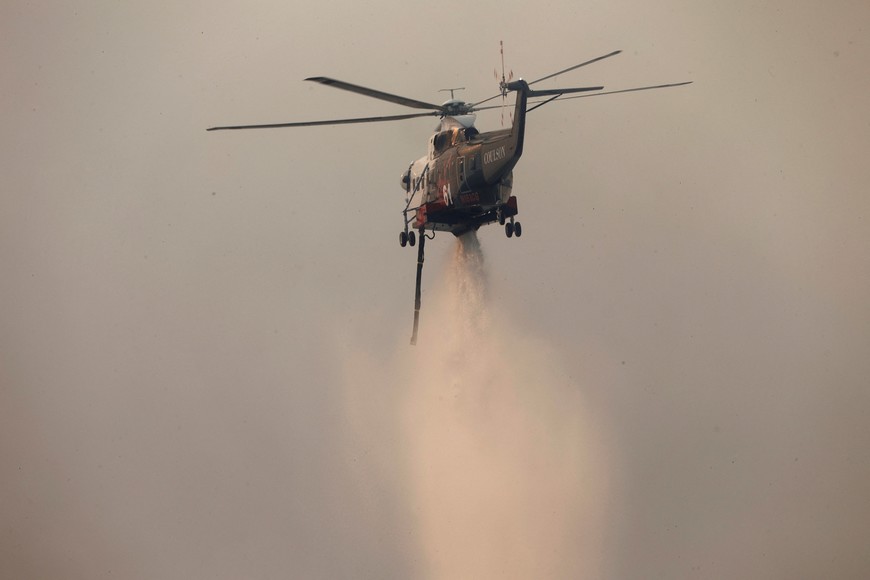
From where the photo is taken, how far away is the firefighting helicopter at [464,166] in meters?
23.9

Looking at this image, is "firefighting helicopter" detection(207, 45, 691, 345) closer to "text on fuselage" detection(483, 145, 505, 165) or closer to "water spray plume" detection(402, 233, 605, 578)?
"text on fuselage" detection(483, 145, 505, 165)

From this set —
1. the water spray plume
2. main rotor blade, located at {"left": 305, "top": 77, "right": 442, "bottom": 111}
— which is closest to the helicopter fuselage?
main rotor blade, located at {"left": 305, "top": 77, "right": 442, "bottom": 111}

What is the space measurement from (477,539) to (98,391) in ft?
39.6

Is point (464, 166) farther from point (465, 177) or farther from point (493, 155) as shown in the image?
point (493, 155)

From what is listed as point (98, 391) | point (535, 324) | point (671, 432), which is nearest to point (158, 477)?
point (98, 391)

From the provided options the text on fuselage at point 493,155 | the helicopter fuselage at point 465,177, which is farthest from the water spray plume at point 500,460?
the text on fuselage at point 493,155

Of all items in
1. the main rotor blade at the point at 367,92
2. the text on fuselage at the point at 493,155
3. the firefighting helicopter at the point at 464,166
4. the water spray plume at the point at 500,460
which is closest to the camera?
the main rotor blade at the point at 367,92

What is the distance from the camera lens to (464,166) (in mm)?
25250

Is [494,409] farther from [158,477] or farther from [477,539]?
[158,477]

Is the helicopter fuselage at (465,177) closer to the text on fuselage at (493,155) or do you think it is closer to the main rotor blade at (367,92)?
the text on fuselage at (493,155)

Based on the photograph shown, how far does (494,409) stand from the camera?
35344mm

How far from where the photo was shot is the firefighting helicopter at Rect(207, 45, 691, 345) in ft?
78.3

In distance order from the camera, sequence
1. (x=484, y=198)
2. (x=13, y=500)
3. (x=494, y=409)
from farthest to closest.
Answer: (x=13, y=500)
(x=494, y=409)
(x=484, y=198)

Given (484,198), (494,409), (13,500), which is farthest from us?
(13,500)
